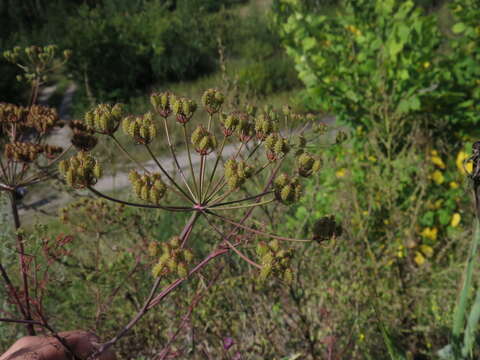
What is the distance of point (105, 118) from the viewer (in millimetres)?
988

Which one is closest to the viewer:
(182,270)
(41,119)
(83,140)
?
(182,270)

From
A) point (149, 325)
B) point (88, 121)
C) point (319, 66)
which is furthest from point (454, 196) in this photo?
point (88, 121)

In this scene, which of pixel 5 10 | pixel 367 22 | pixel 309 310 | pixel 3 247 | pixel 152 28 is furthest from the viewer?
pixel 5 10

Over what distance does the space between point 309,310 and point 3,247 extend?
186 centimetres

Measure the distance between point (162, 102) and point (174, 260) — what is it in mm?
464

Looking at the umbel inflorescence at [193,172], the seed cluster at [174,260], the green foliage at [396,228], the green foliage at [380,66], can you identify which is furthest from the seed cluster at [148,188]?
the green foliage at [380,66]

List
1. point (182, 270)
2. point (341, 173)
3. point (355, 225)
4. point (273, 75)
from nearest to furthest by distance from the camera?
point (182, 270) < point (355, 225) < point (341, 173) < point (273, 75)

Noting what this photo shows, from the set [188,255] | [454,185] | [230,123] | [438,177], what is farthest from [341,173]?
[188,255]

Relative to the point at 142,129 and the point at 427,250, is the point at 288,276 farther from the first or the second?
the point at 427,250

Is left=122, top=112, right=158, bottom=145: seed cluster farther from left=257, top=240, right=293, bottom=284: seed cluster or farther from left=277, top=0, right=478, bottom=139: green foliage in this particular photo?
left=277, top=0, right=478, bottom=139: green foliage

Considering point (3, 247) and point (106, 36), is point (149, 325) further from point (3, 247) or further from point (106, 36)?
point (106, 36)

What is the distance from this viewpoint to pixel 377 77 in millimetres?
3119

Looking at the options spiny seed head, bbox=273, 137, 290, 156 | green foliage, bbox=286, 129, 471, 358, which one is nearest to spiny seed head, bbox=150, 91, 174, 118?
spiny seed head, bbox=273, 137, 290, 156

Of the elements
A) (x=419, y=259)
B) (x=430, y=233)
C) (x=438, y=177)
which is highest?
(x=438, y=177)
